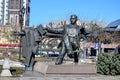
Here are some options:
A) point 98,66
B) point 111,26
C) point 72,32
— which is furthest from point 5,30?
point 72,32

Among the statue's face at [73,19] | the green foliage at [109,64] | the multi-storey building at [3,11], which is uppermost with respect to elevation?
the multi-storey building at [3,11]

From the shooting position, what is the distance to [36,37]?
14.5 meters

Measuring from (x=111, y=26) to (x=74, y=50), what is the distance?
125 ft

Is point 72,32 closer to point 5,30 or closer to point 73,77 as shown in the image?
point 73,77

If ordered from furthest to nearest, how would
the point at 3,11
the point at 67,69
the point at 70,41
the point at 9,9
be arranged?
the point at 3,11 → the point at 9,9 → the point at 70,41 → the point at 67,69

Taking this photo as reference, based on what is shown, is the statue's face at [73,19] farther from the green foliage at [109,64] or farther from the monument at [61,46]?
the green foliage at [109,64]

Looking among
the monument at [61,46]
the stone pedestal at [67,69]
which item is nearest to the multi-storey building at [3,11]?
the monument at [61,46]

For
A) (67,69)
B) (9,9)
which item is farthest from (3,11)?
(67,69)

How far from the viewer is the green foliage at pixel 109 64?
18547mm

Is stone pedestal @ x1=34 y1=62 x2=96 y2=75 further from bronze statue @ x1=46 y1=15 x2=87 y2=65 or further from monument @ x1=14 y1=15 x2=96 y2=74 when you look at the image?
bronze statue @ x1=46 y1=15 x2=87 y2=65

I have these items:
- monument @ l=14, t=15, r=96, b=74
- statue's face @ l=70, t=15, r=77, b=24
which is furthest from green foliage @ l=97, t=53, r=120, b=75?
statue's face @ l=70, t=15, r=77, b=24

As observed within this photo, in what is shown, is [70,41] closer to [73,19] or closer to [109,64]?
[73,19]

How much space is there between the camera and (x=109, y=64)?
741 inches

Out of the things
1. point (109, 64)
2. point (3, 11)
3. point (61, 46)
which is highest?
point (3, 11)
